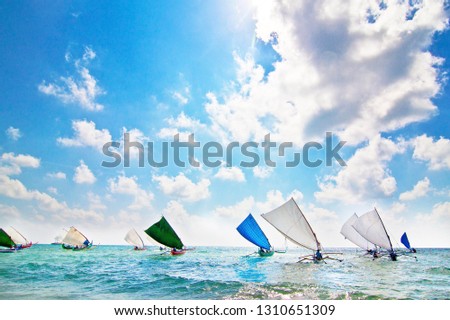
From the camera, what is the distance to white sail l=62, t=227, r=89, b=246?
75938 millimetres

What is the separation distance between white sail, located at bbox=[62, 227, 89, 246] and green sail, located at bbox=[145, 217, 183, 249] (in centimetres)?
3679

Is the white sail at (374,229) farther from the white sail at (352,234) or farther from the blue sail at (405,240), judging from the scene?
the blue sail at (405,240)

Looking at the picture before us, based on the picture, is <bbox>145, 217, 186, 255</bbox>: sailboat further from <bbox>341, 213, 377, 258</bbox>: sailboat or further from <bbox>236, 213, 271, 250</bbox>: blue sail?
<bbox>341, 213, 377, 258</bbox>: sailboat

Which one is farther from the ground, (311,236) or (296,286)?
(311,236)

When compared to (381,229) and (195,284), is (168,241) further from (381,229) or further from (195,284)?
(381,229)

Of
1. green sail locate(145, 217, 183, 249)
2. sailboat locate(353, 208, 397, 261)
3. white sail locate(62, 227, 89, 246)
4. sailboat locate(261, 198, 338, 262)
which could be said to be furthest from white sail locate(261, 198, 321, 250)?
white sail locate(62, 227, 89, 246)

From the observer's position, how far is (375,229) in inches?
1889

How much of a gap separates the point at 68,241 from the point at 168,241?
39.1 metres

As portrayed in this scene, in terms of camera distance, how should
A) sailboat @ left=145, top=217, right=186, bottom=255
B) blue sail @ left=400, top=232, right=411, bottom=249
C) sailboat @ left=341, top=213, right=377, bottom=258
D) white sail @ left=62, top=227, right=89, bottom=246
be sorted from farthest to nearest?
blue sail @ left=400, top=232, right=411, bottom=249
white sail @ left=62, top=227, right=89, bottom=246
sailboat @ left=341, top=213, right=377, bottom=258
sailboat @ left=145, top=217, right=186, bottom=255

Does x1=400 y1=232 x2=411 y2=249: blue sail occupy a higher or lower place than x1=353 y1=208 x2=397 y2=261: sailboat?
lower

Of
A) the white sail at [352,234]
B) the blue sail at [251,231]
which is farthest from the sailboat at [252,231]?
the white sail at [352,234]

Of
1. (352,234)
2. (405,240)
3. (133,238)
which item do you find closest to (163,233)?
(352,234)

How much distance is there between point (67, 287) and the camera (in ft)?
69.1
